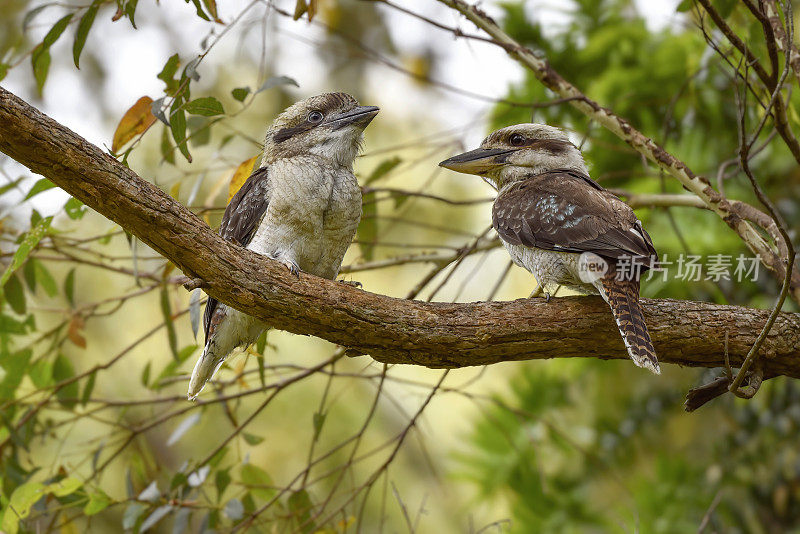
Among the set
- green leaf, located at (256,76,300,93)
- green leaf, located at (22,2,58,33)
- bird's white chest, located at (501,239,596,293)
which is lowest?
bird's white chest, located at (501,239,596,293)

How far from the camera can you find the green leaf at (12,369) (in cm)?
304

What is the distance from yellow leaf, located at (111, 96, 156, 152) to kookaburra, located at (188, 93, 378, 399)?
15.3 inches

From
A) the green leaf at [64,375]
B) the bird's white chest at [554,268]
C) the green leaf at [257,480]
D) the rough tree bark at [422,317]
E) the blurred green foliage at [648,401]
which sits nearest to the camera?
the rough tree bark at [422,317]

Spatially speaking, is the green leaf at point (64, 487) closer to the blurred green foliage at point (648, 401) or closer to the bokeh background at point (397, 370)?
the bokeh background at point (397, 370)

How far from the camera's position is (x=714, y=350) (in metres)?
2.26

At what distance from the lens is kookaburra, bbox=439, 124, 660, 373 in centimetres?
215

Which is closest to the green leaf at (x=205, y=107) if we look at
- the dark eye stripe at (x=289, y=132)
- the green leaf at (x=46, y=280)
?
the dark eye stripe at (x=289, y=132)

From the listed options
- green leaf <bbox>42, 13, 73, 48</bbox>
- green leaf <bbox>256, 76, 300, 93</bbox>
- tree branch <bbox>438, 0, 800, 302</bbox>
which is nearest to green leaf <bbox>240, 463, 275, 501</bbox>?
green leaf <bbox>256, 76, 300, 93</bbox>

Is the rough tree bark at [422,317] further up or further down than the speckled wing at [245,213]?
further down

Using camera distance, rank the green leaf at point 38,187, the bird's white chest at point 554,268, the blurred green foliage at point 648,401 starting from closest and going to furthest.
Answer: the bird's white chest at point 554,268 < the green leaf at point 38,187 < the blurred green foliage at point 648,401

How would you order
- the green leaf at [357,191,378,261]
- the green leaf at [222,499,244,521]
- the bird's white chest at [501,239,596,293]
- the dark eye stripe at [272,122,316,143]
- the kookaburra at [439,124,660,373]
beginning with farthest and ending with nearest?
the green leaf at [357,191,378,261] → the dark eye stripe at [272,122,316,143] → the green leaf at [222,499,244,521] → the bird's white chest at [501,239,596,293] → the kookaburra at [439,124,660,373]

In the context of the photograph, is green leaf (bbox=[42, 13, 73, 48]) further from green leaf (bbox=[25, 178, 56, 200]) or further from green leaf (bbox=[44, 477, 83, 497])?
green leaf (bbox=[44, 477, 83, 497])

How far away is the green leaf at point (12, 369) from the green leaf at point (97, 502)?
2.21ft

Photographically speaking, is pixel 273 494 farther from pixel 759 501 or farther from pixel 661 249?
pixel 759 501
